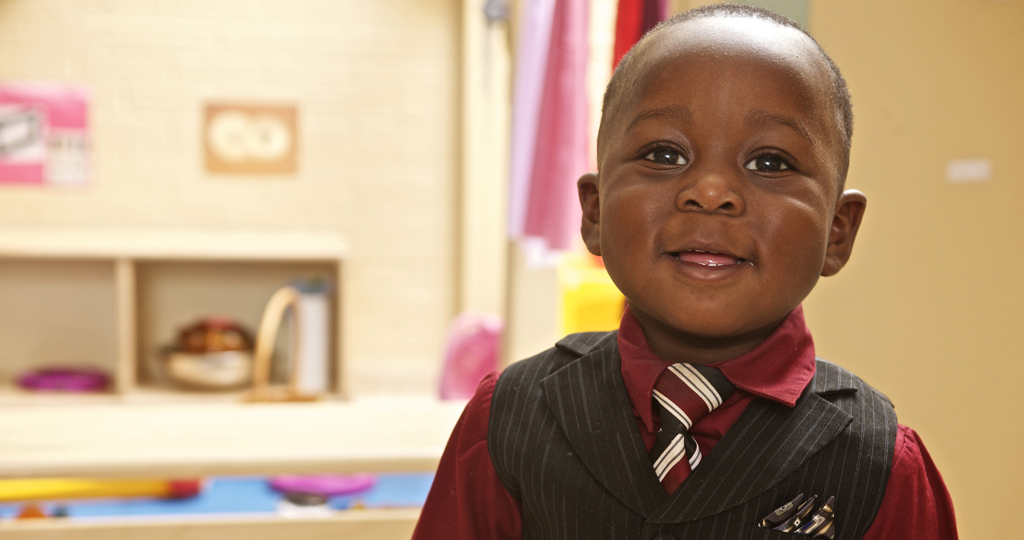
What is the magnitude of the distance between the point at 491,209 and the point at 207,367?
132cm

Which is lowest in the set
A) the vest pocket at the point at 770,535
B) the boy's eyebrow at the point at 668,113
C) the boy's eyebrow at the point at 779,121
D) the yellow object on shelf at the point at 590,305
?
→ the yellow object on shelf at the point at 590,305

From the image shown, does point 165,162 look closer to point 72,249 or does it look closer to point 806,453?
point 72,249

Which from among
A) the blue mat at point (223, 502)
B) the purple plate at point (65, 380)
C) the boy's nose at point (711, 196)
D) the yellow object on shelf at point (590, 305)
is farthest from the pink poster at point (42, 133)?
the boy's nose at point (711, 196)

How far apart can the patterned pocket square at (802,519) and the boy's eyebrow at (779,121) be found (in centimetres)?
24

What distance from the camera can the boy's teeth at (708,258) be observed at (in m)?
0.56

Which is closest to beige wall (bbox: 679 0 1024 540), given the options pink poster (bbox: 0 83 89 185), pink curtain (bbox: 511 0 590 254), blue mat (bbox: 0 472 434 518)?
pink curtain (bbox: 511 0 590 254)

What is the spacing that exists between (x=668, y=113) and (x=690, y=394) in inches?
7.7

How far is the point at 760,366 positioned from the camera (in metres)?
0.60

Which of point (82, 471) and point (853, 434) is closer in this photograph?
point (853, 434)

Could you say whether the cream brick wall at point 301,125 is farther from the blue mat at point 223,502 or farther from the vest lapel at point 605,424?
the vest lapel at point 605,424

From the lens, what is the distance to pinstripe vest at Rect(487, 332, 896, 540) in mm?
580

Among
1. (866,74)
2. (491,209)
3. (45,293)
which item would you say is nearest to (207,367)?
(45,293)

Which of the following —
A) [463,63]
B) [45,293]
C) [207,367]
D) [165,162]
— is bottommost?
[207,367]

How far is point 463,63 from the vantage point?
3777 mm
